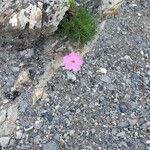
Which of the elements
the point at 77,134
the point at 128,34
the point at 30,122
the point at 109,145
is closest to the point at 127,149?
the point at 109,145

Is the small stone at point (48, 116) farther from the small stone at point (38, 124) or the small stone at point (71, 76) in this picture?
the small stone at point (71, 76)

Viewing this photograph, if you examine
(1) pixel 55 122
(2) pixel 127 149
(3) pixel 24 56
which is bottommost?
(2) pixel 127 149

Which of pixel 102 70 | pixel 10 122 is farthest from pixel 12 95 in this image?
pixel 102 70

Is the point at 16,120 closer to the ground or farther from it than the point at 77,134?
farther from it

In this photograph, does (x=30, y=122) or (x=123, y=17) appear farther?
(x=123, y=17)

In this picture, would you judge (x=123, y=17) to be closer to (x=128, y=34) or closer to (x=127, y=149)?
(x=128, y=34)

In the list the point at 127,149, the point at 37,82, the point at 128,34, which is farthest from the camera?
the point at 128,34

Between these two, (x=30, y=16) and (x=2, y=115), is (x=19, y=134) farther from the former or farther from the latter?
(x=30, y=16)

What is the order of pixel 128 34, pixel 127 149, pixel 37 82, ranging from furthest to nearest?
pixel 128 34
pixel 37 82
pixel 127 149
